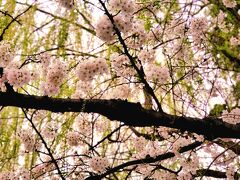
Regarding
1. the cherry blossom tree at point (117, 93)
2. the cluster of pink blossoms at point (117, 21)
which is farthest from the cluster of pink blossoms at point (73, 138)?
the cluster of pink blossoms at point (117, 21)

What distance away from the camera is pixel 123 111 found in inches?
69.6

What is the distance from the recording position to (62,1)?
2082mm

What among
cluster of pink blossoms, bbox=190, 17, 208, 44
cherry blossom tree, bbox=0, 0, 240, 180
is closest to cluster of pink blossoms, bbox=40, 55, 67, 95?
cherry blossom tree, bbox=0, 0, 240, 180

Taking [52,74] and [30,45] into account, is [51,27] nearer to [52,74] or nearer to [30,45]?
[30,45]

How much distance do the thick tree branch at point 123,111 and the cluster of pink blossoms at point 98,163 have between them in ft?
2.10

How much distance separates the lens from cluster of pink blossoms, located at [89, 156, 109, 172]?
238cm

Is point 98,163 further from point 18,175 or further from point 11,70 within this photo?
point 11,70

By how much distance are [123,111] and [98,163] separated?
0.72 meters

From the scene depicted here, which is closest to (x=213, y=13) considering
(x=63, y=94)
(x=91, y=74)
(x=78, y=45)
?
(x=78, y=45)

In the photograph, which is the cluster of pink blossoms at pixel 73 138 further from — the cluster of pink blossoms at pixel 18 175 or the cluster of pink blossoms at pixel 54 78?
the cluster of pink blossoms at pixel 54 78

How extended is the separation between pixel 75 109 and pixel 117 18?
1.76ft

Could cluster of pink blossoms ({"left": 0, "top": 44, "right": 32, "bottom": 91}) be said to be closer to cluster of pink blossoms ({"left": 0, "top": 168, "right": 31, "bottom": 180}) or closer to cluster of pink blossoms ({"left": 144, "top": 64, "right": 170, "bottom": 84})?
cluster of pink blossoms ({"left": 0, "top": 168, "right": 31, "bottom": 180})

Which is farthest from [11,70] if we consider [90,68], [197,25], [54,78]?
[197,25]

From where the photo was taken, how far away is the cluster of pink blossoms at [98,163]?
2377 millimetres
